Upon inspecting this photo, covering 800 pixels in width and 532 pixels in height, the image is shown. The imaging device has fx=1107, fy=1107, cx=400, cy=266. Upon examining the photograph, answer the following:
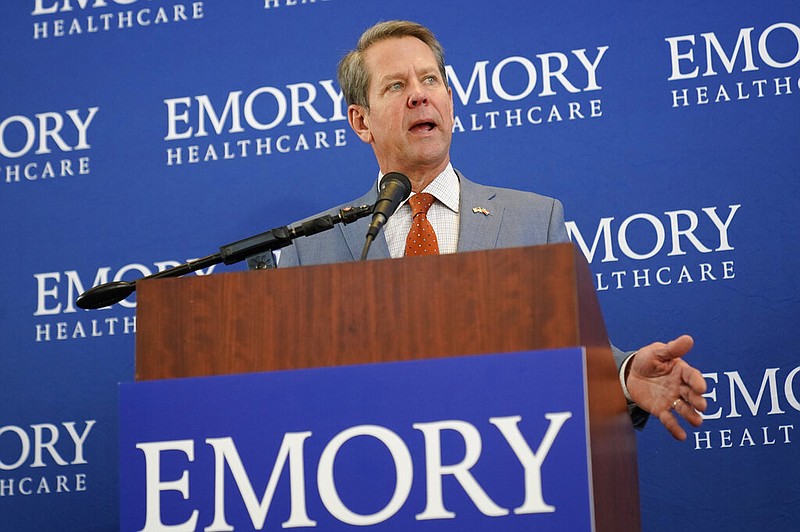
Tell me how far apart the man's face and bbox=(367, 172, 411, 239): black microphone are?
62cm

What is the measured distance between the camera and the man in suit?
95.2 inches

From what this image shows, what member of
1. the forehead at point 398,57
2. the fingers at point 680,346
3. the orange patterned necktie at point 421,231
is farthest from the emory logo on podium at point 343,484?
the forehead at point 398,57

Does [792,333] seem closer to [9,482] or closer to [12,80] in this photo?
[9,482]

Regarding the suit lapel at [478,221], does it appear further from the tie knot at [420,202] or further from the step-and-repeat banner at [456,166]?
the step-and-repeat banner at [456,166]

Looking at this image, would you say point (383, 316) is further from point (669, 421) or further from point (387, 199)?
point (669, 421)

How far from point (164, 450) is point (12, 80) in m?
2.42

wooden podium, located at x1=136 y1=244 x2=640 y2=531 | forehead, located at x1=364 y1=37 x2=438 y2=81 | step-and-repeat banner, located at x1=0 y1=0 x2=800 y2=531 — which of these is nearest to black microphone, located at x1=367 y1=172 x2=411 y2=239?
wooden podium, located at x1=136 y1=244 x2=640 y2=531

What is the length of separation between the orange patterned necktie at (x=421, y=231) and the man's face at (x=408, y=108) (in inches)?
3.2

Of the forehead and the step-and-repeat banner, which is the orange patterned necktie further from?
the step-and-repeat banner

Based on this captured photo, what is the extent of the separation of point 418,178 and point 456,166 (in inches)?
24.2

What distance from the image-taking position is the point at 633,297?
2.94 metres

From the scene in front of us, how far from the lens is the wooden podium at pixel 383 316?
56.4 inches

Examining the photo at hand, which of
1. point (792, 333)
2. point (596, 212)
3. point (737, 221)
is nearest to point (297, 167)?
point (596, 212)

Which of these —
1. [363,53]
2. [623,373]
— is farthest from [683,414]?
[363,53]
